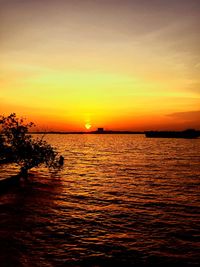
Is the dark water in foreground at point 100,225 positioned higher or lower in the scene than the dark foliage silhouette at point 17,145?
lower

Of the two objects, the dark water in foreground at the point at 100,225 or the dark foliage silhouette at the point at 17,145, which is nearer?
the dark water in foreground at the point at 100,225

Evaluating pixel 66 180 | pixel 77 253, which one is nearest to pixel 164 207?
pixel 77 253

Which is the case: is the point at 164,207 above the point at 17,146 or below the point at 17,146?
below

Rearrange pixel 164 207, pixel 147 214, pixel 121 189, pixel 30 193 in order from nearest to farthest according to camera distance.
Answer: pixel 147 214, pixel 164 207, pixel 30 193, pixel 121 189

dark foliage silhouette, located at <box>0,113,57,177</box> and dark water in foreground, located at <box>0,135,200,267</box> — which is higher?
dark foliage silhouette, located at <box>0,113,57,177</box>

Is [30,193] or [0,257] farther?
[30,193]

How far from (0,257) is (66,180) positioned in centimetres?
2146

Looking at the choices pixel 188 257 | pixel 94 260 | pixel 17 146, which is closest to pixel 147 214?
pixel 188 257

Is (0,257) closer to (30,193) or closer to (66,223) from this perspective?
→ (66,223)

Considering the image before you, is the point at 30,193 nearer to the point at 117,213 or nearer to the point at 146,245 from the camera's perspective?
the point at 117,213

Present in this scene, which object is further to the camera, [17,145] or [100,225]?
[17,145]

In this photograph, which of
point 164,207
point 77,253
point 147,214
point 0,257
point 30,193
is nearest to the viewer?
point 0,257

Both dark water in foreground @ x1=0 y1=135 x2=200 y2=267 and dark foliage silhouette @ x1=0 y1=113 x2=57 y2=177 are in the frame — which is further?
dark foliage silhouette @ x1=0 y1=113 x2=57 y2=177

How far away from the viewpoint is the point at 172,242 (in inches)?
570
